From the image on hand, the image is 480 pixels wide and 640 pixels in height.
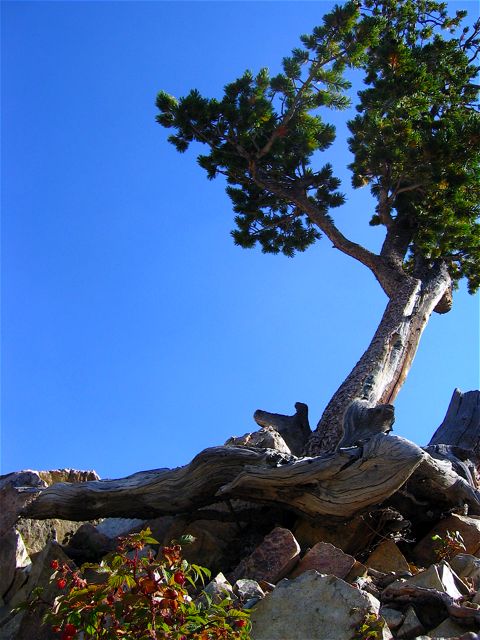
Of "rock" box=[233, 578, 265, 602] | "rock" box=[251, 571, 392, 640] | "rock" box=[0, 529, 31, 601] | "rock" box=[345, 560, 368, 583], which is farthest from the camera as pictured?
"rock" box=[0, 529, 31, 601]

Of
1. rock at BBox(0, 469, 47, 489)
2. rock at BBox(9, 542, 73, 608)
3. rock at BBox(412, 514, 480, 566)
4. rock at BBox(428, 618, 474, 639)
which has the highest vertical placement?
rock at BBox(0, 469, 47, 489)

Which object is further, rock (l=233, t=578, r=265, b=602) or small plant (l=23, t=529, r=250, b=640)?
rock (l=233, t=578, r=265, b=602)

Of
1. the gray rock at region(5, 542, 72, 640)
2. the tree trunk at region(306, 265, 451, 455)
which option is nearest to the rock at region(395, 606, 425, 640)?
the gray rock at region(5, 542, 72, 640)

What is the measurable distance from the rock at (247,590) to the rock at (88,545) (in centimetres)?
245

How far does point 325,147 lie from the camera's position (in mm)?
12211

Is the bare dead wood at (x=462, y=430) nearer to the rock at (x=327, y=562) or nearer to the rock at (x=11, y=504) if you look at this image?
the rock at (x=327, y=562)

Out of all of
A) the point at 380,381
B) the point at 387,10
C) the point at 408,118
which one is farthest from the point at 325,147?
the point at 380,381

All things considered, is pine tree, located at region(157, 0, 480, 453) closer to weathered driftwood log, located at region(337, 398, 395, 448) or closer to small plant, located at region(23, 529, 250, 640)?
weathered driftwood log, located at region(337, 398, 395, 448)

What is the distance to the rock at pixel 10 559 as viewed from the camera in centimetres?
585


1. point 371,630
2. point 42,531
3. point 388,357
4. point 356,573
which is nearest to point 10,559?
point 42,531

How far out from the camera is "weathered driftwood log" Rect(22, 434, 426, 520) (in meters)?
5.41

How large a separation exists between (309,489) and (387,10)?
11860 millimetres

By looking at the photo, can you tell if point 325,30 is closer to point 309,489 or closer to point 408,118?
point 408,118

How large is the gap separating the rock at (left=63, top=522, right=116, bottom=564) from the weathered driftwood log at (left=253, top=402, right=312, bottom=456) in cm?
260
